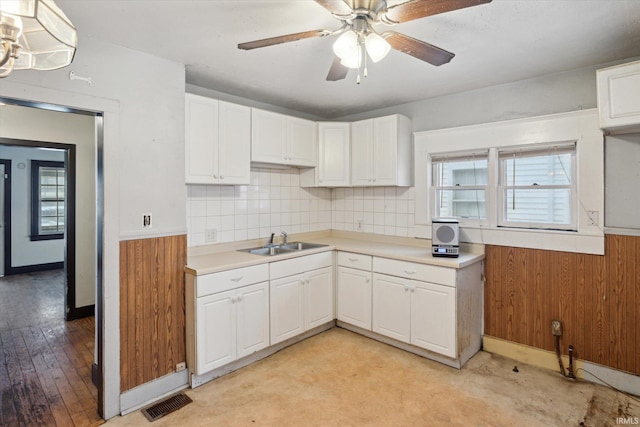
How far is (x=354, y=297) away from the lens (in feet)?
11.3

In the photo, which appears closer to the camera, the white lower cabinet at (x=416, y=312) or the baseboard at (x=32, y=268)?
the white lower cabinet at (x=416, y=312)

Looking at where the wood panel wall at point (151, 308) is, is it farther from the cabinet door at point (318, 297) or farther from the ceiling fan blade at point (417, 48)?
the ceiling fan blade at point (417, 48)

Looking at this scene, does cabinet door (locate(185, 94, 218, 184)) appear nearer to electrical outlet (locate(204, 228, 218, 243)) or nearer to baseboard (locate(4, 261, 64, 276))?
electrical outlet (locate(204, 228, 218, 243))

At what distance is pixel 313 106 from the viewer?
12.3 feet

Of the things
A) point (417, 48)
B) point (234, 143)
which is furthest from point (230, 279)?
point (417, 48)

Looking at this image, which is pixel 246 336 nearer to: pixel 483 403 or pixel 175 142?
pixel 175 142

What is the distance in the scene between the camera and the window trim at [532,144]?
2596 mm

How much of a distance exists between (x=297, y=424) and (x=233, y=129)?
7.56ft

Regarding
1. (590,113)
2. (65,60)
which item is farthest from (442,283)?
(65,60)

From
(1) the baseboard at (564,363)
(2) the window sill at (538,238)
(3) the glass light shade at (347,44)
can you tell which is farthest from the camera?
(2) the window sill at (538,238)

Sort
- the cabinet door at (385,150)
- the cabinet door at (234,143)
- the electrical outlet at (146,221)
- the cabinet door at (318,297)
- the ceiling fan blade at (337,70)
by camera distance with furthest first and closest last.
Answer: the cabinet door at (385,150)
the cabinet door at (318,297)
the cabinet door at (234,143)
the electrical outlet at (146,221)
the ceiling fan blade at (337,70)

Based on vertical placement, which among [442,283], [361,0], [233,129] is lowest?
[442,283]

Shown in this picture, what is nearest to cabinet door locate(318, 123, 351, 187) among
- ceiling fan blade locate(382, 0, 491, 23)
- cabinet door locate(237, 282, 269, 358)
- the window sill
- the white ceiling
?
the white ceiling

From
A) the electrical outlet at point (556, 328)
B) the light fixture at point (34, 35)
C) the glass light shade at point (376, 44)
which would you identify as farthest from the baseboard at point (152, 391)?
the electrical outlet at point (556, 328)
